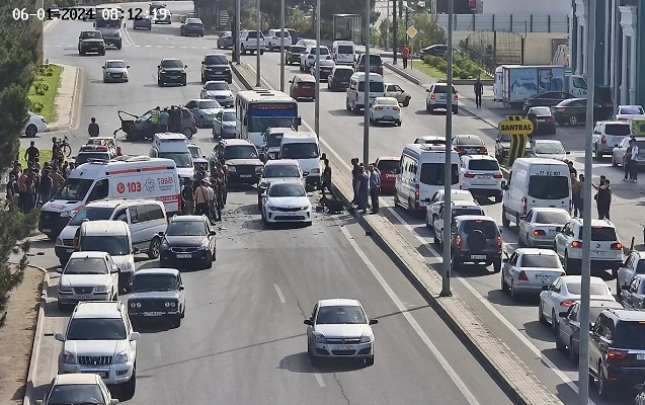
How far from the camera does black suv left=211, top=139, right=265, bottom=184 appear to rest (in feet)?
174

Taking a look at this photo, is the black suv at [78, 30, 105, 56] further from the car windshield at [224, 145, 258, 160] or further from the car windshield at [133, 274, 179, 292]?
the car windshield at [133, 274, 179, 292]

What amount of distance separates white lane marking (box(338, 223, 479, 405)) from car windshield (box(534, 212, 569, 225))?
490 cm

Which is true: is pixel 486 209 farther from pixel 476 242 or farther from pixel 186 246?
pixel 186 246

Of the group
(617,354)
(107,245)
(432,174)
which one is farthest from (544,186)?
(617,354)

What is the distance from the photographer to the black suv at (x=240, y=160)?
5291 centimetres

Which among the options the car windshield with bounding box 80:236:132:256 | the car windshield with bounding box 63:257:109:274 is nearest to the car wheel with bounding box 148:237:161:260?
the car windshield with bounding box 80:236:132:256

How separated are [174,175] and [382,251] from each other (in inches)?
Result: 281

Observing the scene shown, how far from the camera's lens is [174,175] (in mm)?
43781

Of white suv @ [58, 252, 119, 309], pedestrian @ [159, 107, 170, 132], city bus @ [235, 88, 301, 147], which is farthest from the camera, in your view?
pedestrian @ [159, 107, 170, 132]

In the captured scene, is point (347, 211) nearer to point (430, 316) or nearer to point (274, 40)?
point (430, 316)

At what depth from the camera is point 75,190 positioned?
42906mm

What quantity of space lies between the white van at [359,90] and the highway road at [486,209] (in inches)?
25.9

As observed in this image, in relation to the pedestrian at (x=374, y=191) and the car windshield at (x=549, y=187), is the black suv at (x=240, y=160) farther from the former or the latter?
the car windshield at (x=549, y=187)

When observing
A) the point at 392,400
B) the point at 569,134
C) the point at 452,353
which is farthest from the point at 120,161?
the point at 569,134
